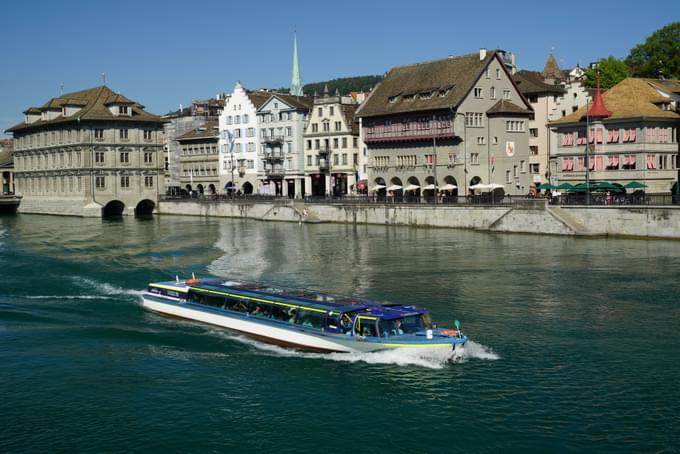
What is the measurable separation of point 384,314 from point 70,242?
50.6 metres

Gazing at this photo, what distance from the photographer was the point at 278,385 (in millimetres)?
28172

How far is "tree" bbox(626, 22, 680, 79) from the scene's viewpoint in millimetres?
96688

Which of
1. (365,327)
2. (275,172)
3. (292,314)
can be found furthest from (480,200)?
(365,327)

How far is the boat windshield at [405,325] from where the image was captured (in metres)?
31.0

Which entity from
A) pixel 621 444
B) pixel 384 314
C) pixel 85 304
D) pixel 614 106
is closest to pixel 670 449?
pixel 621 444

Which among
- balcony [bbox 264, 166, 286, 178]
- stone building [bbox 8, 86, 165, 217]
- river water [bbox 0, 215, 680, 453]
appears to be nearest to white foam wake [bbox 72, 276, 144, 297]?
river water [bbox 0, 215, 680, 453]

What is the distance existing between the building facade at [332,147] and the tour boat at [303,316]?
6899cm

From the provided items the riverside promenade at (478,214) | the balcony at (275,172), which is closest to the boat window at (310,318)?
the riverside promenade at (478,214)

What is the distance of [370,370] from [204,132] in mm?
109867

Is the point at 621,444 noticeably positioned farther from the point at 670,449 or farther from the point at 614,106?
the point at 614,106

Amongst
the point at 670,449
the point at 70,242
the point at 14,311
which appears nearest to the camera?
the point at 670,449

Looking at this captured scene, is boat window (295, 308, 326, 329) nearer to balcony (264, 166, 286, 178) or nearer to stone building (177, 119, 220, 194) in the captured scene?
balcony (264, 166, 286, 178)

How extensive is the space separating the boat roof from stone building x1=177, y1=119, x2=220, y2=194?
93.0 m

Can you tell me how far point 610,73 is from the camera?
10069 centimetres
